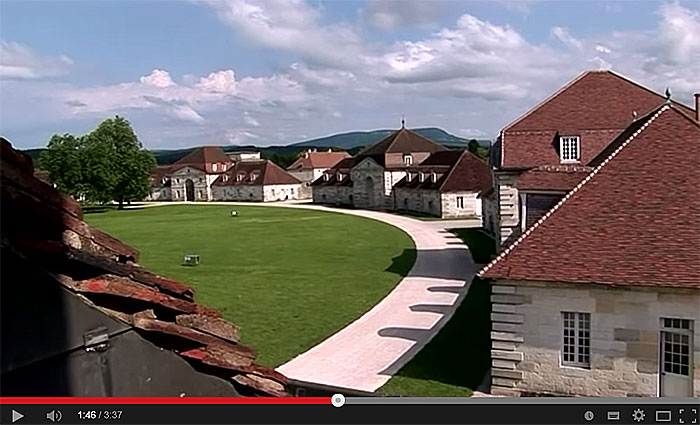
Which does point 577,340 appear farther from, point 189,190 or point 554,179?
point 189,190

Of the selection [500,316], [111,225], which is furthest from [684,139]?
[111,225]

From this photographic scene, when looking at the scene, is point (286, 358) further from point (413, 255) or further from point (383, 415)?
point (413, 255)

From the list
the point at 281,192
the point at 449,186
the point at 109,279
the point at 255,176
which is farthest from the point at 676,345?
the point at 255,176

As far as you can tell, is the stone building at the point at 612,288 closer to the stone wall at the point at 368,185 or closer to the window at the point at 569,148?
the window at the point at 569,148

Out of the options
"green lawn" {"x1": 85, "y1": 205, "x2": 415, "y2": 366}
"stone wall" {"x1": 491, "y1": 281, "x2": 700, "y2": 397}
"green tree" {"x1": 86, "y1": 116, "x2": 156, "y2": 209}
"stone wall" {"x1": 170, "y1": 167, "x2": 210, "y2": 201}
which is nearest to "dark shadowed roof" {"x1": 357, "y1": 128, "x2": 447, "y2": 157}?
"green lawn" {"x1": 85, "y1": 205, "x2": 415, "y2": 366}

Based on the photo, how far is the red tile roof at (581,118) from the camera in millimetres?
18906

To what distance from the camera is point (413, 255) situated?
78.6 feet

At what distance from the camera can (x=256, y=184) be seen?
64750 millimetres

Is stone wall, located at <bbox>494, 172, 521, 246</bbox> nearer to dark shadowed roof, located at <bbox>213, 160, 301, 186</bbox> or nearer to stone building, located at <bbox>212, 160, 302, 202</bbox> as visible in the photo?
stone building, located at <bbox>212, 160, 302, 202</bbox>

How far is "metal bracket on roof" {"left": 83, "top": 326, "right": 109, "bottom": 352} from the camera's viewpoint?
1.68 m

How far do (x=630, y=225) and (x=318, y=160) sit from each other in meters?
67.1

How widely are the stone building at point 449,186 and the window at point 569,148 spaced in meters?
20.0

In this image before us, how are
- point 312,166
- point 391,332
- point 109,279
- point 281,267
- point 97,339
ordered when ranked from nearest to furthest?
point 97,339 → point 109,279 → point 391,332 → point 281,267 → point 312,166

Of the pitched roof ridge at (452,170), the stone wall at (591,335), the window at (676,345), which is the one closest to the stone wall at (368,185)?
the pitched roof ridge at (452,170)
